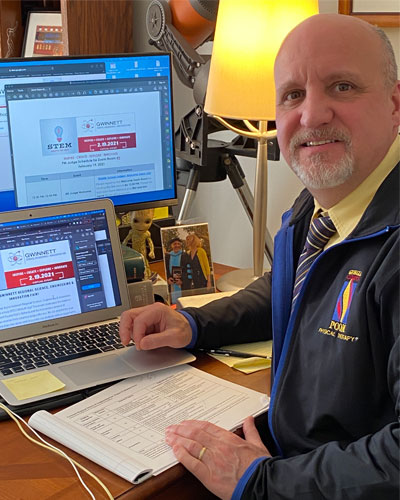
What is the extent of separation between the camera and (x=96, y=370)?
1298 millimetres

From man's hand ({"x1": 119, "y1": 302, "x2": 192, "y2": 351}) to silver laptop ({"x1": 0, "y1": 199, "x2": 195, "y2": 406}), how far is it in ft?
0.09

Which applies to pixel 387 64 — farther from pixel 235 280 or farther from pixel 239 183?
pixel 239 183

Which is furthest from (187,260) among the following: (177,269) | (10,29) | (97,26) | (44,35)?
(10,29)

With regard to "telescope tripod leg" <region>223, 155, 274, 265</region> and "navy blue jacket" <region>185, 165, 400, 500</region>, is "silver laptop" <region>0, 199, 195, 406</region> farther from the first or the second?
"telescope tripod leg" <region>223, 155, 274, 265</region>

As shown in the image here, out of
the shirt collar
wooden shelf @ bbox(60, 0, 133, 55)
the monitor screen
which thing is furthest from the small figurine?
wooden shelf @ bbox(60, 0, 133, 55)

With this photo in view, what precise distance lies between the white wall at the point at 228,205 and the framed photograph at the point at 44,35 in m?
0.36

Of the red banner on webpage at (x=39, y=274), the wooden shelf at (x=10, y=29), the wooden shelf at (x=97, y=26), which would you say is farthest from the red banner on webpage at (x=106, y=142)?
the wooden shelf at (x=10, y=29)

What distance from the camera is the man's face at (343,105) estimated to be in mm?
1191

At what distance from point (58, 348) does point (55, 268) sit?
0.16m

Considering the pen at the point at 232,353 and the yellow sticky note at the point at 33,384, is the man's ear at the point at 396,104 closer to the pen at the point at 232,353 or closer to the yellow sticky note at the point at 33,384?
the pen at the point at 232,353

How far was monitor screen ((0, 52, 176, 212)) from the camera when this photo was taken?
5.04 feet

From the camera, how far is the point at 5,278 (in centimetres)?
136

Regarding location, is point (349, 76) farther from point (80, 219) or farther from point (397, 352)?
point (80, 219)

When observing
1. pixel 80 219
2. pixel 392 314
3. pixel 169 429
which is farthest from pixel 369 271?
pixel 80 219
